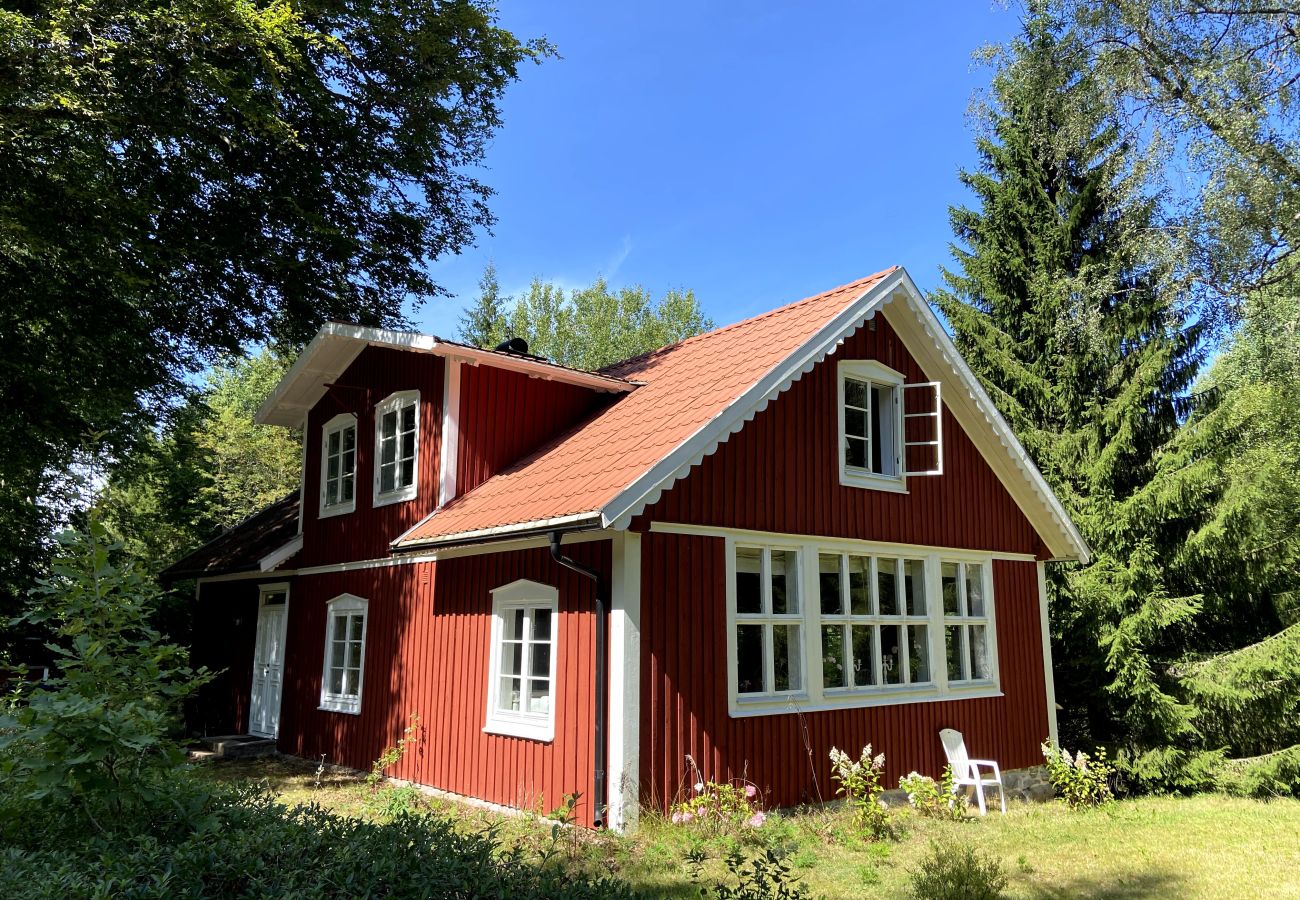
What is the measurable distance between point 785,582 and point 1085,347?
8061 mm

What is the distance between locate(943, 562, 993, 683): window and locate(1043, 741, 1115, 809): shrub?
146 cm

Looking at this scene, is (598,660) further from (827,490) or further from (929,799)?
(929,799)

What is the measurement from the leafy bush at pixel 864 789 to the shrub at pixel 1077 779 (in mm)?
3529

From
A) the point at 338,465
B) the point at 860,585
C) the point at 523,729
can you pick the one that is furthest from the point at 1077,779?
the point at 338,465

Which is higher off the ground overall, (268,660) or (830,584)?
(830,584)

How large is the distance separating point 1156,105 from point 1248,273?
3.26 metres

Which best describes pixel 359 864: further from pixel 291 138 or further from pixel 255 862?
pixel 291 138

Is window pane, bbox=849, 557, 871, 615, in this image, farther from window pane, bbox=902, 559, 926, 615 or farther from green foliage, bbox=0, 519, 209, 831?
green foliage, bbox=0, 519, 209, 831

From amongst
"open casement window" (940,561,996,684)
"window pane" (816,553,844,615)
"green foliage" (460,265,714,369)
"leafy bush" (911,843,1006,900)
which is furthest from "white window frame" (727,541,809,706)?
"green foliage" (460,265,714,369)

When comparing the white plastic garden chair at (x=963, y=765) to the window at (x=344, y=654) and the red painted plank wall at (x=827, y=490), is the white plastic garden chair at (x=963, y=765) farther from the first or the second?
the window at (x=344, y=654)

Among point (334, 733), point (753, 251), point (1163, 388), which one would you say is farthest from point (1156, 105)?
point (334, 733)

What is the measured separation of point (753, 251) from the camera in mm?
22609

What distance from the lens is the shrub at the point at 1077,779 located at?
1177cm

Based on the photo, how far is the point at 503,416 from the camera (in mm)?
11609
